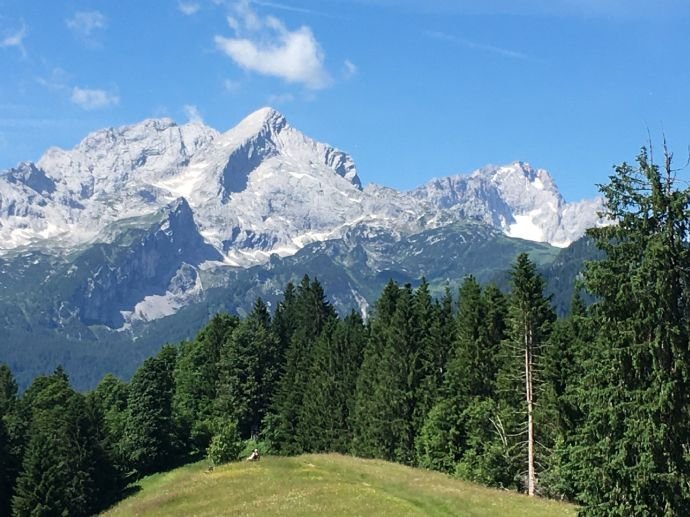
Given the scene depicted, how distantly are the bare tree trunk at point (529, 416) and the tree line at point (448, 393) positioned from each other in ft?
0.75

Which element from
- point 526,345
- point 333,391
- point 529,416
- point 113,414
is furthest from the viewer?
point 113,414

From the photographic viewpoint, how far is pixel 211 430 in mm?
119938

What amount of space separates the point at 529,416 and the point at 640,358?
28.0m

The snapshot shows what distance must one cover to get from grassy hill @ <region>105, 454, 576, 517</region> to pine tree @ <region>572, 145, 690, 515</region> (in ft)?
38.1

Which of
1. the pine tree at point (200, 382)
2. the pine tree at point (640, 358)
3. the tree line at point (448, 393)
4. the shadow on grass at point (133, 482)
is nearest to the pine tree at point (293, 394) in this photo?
the tree line at point (448, 393)

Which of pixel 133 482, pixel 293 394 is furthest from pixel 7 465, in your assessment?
pixel 293 394

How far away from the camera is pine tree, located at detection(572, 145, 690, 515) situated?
34375 mm

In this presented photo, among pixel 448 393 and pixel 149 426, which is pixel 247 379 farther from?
pixel 448 393

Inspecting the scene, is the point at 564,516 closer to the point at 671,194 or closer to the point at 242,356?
the point at 671,194

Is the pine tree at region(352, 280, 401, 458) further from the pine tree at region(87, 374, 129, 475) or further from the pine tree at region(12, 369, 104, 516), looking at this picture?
the pine tree at region(87, 374, 129, 475)

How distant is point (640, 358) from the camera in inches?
1396

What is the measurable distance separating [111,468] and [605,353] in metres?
80.4

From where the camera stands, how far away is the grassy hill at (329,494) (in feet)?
160

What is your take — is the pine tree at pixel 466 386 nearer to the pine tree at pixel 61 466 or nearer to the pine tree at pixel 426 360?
the pine tree at pixel 426 360
